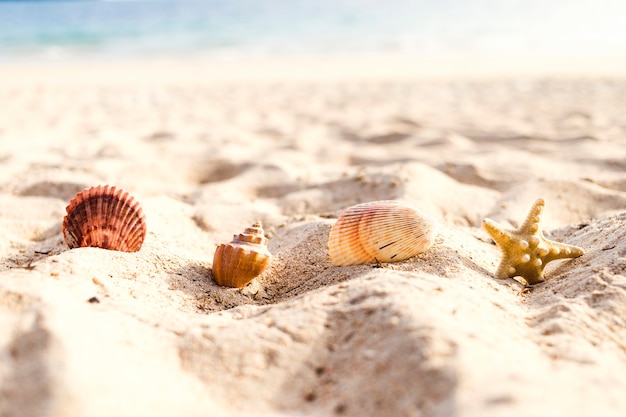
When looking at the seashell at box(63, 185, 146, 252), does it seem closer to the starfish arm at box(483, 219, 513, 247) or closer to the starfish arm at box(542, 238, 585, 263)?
the starfish arm at box(483, 219, 513, 247)

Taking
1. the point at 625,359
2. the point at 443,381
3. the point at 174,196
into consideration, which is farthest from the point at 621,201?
the point at 174,196

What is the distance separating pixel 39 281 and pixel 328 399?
3.59 feet

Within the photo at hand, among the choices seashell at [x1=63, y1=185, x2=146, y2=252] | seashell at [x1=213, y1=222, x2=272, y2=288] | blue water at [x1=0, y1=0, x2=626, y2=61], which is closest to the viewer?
seashell at [x1=213, y1=222, x2=272, y2=288]

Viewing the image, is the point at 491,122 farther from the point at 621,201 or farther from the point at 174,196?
the point at 174,196

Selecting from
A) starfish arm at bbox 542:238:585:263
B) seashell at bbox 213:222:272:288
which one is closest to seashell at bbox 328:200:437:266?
seashell at bbox 213:222:272:288

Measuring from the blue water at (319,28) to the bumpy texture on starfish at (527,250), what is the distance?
43.3 feet

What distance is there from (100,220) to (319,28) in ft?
68.8

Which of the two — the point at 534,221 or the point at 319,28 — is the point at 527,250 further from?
the point at 319,28

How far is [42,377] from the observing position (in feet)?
4.30

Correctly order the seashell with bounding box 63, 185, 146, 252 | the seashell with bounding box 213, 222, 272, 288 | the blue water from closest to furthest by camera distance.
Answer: the seashell with bounding box 213, 222, 272, 288 < the seashell with bounding box 63, 185, 146, 252 < the blue water

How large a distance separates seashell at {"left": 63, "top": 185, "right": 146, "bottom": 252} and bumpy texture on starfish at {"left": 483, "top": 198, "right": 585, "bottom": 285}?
5.13 ft

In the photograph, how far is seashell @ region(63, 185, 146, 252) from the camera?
2.35m

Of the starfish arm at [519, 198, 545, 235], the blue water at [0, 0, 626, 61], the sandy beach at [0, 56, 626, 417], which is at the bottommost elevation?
the sandy beach at [0, 56, 626, 417]

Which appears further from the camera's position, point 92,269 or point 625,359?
point 92,269
